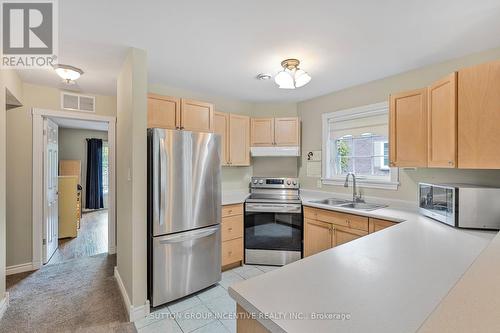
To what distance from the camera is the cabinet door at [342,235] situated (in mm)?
2441

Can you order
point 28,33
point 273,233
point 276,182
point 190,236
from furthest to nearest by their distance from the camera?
point 276,182, point 273,233, point 190,236, point 28,33

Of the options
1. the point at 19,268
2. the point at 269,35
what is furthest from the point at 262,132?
the point at 19,268

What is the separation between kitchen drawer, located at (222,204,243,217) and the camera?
9.44 feet

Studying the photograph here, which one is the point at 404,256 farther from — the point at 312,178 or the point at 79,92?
the point at 79,92

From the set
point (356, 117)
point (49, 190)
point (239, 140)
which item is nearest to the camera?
point (356, 117)

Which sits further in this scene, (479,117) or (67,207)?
(67,207)

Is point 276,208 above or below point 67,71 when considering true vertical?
below

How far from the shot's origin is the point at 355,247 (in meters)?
1.34

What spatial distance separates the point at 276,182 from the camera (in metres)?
3.59

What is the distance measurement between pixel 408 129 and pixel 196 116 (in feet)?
7.38

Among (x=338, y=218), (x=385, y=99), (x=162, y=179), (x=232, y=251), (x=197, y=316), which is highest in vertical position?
(x=385, y=99)

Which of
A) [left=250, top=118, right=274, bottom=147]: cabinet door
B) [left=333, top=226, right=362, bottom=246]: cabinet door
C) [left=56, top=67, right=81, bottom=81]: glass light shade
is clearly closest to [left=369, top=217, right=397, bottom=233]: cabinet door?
[left=333, top=226, right=362, bottom=246]: cabinet door

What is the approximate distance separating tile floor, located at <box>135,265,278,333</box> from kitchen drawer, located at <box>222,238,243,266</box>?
1.25 ft

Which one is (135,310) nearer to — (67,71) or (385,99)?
(67,71)
